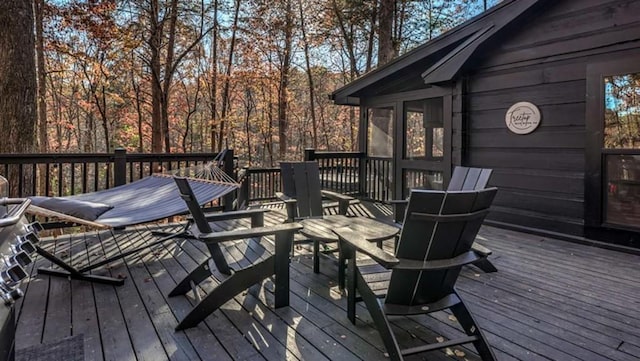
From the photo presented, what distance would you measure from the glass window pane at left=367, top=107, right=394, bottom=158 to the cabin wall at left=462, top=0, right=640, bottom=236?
1.51 meters

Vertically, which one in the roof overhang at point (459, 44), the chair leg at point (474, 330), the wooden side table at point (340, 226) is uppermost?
the roof overhang at point (459, 44)

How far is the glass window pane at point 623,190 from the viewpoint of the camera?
363 cm

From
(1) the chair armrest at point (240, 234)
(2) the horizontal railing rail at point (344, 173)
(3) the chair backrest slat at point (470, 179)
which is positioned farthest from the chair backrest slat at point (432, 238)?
(2) the horizontal railing rail at point (344, 173)

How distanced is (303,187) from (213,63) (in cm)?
997

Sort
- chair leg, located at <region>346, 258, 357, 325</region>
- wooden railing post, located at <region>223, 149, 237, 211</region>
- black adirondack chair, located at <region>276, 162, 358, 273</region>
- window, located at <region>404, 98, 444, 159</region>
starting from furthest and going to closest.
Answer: window, located at <region>404, 98, 444, 159</region>, wooden railing post, located at <region>223, 149, 237, 211</region>, black adirondack chair, located at <region>276, 162, 358, 273</region>, chair leg, located at <region>346, 258, 357, 325</region>

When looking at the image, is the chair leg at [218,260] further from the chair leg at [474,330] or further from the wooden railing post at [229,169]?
the wooden railing post at [229,169]

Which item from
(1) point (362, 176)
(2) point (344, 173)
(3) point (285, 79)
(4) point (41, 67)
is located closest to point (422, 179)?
(1) point (362, 176)

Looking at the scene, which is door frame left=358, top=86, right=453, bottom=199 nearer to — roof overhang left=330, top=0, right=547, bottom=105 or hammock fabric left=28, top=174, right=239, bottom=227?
roof overhang left=330, top=0, right=547, bottom=105

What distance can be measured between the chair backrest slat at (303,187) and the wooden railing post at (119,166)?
221 centimetres

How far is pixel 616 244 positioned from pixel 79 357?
4.74m

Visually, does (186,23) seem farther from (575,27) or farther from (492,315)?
(492,315)

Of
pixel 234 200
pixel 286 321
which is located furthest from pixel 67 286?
pixel 234 200

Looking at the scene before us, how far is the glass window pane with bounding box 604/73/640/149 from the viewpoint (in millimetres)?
3613

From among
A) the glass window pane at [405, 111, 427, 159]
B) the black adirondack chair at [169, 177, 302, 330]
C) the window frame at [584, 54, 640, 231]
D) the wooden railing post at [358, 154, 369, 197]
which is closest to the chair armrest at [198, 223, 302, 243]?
the black adirondack chair at [169, 177, 302, 330]
